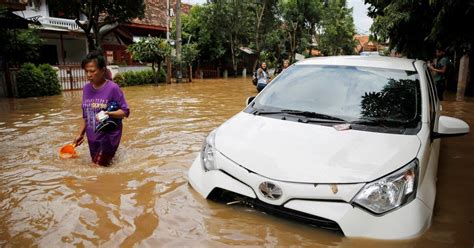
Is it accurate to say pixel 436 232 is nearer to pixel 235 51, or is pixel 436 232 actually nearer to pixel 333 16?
pixel 235 51

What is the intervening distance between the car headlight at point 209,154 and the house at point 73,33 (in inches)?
797

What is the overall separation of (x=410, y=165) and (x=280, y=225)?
1060 mm

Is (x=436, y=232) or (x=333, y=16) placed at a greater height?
(x=333, y=16)

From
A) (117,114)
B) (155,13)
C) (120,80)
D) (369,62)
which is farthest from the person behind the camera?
(155,13)

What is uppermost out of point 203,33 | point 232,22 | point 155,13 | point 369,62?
point 155,13

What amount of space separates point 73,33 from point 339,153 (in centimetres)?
2376

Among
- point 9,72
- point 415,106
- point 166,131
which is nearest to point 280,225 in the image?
point 415,106

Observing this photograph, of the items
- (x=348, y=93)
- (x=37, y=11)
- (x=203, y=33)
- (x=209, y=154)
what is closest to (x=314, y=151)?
(x=209, y=154)

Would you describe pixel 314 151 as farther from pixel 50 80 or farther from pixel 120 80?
pixel 120 80

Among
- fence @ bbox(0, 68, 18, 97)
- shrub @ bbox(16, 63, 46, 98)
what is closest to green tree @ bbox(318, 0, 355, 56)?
shrub @ bbox(16, 63, 46, 98)

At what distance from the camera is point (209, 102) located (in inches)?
517

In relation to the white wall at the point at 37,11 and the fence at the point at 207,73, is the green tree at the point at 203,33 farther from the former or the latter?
the white wall at the point at 37,11

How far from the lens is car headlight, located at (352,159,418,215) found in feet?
8.11

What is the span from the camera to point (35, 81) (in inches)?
568
